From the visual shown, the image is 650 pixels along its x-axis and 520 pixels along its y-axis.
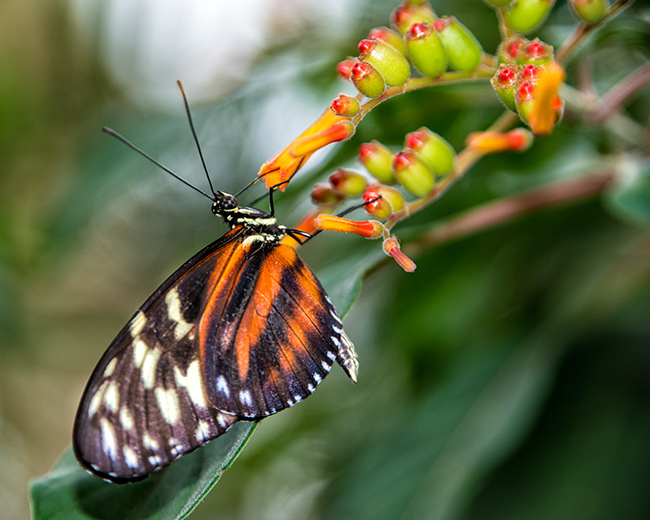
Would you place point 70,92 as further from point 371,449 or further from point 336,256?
point 371,449

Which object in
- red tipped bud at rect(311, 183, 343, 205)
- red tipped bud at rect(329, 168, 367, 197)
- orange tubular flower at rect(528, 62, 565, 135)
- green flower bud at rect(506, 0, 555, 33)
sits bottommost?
orange tubular flower at rect(528, 62, 565, 135)

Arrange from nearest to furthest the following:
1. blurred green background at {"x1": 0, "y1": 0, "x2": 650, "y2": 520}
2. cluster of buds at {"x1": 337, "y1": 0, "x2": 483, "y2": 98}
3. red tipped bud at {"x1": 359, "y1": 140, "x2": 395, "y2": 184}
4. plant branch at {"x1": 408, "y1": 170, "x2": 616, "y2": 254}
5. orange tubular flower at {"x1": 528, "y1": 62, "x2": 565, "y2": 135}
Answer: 1. orange tubular flower at {"x1": 528, "y1": 62, "x2": 565, "y2": 135}
2. cluster of buds at {"x1": 337, "y1": 0, "x2": 483, "y2": 98}
3. red tipped bud at {"x1": 359, "y1": 140, "x2": 395, "y2": 184}
4. plant branch at {"x1": 408, "y1": 170, "x2": 616, "y2": 254}
5. blurred green background at {"x1": 0, "y1": 0, "x2": 650, "y2": 520}

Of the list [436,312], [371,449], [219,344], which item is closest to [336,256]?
[436,312]

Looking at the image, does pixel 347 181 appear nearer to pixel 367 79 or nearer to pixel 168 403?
pixel 367 79

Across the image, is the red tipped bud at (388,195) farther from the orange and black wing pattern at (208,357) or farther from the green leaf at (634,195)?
the green leaf at (634,195)

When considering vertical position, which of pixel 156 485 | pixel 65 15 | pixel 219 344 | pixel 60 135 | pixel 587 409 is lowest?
pixel 587 409

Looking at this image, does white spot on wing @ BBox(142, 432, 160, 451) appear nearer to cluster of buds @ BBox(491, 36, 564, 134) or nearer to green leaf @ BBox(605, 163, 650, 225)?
cluster of buds @ BBox(491, 36, 564, 134)

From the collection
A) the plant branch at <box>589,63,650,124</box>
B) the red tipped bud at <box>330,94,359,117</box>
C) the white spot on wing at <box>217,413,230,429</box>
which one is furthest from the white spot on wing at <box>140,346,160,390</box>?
the plant branch at <box>589,63,650,124</box>
